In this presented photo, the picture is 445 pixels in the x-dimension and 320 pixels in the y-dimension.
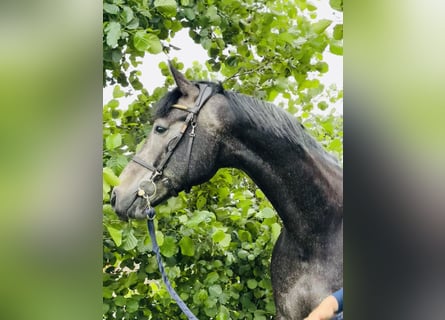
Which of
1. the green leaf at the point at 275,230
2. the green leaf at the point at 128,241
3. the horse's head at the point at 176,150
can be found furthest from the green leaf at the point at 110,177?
the green leaf at the point at 275,230

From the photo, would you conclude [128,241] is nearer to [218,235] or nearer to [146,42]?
[218,235]

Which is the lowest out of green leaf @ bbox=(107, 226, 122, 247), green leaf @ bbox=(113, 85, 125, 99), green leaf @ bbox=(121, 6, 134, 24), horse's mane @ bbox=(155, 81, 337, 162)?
green leaf @ bbox=(107, 226, 122, 247)

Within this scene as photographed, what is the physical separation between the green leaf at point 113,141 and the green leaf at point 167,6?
0.37 m

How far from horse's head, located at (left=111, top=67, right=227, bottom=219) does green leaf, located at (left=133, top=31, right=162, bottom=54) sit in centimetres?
8

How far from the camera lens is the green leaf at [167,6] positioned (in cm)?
152

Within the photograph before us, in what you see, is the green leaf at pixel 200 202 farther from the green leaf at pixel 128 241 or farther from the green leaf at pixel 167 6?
the green leaf at pixel 167 6

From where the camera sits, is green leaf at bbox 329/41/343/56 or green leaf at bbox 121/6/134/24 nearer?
green leaf at bbox 121/6/134/24

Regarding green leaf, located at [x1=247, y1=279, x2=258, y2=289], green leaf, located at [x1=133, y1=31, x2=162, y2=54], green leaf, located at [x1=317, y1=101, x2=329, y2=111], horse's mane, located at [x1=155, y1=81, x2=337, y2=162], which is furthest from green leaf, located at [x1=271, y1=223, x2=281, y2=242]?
green leaf, located at [x1=133, y1=31, x2=162, y2=54]

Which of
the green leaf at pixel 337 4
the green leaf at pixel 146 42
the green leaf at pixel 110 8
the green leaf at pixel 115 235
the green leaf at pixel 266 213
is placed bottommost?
the green leaf at pixel 266 213

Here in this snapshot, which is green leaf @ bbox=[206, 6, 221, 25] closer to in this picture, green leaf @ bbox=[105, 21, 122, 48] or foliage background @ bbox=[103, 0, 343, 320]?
foliage background @ bbox=[103, 0, 343, 320]

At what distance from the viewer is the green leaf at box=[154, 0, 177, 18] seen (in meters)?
1.52
